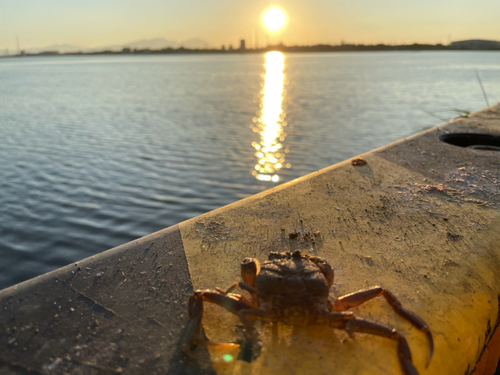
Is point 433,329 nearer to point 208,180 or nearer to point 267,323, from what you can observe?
point 267,323

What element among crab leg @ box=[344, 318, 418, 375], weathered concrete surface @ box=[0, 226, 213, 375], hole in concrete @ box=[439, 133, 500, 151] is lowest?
weathered concrete surface @ box=[0, 226, 213, 375]

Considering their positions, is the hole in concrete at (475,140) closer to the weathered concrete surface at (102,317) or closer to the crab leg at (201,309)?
the crab leg at (201,309)

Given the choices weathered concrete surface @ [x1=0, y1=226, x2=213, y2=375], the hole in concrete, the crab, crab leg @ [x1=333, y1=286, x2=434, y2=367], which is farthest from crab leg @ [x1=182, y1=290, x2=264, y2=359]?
the hole in concrete

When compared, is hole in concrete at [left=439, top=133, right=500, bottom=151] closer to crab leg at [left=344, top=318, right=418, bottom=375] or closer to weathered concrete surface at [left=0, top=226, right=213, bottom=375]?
crab leg at [left=344, top=318, right=418, bottom=375]

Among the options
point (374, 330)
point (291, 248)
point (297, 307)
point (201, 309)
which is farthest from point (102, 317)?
point (374, 330)

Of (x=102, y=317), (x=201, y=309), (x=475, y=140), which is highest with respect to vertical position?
(x=475, y=140)

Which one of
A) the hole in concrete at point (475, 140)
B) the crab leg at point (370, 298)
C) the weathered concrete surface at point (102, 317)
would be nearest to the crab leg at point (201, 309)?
the weathered concrete surface at point (102, 317)

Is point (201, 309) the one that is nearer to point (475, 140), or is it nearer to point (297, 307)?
point (297, 307)
